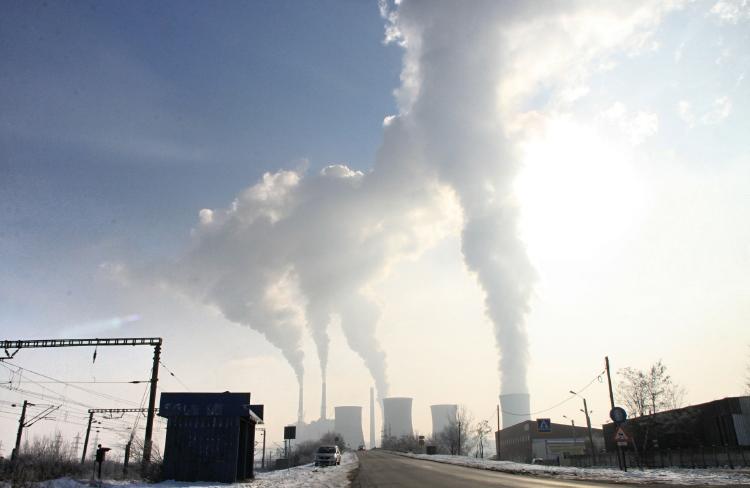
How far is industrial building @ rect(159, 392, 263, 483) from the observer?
2216 centimetres

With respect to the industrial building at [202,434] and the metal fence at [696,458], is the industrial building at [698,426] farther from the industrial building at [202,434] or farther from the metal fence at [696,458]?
the industrial building at [202,434]

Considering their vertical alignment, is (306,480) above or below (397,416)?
below


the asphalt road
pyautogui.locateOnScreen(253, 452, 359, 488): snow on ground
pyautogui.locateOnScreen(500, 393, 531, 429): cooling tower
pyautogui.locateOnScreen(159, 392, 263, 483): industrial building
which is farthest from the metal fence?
pyautogui.locateOnScreen(500, 393, 531, 429): cooling tower

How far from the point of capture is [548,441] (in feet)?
325

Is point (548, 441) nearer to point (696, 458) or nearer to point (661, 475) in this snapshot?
point (696, 458)

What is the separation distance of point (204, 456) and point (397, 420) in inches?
7162

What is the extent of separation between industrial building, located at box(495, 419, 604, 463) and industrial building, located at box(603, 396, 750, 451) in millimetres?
36672

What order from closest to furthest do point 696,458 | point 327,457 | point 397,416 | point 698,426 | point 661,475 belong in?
point 661,475 → point 696,458 → point 327,457 → point 698,426 → point 397,416

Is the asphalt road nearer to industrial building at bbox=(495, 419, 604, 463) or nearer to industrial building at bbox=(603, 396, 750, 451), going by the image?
industrial building at bbox=(603, 396, 750, 451)

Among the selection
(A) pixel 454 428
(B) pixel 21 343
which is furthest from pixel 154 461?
(A) pixel 454 428

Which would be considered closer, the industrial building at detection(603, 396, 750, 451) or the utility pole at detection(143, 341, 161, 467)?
the utility pole at detection(143, 341, 161, 467)

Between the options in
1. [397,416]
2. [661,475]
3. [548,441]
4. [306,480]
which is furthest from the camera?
[397,416]

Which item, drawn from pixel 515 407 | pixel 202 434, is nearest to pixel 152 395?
pixel 202 434

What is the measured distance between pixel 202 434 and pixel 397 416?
18274cm
